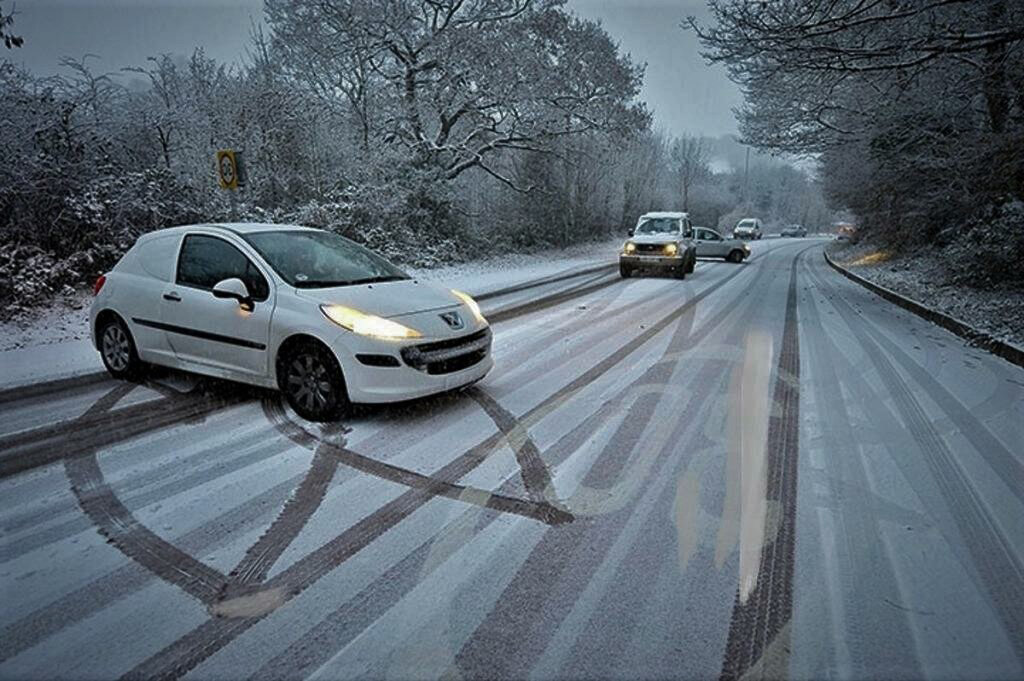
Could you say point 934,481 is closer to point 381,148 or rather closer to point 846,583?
point 846,583

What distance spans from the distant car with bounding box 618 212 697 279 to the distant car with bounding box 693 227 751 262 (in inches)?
312

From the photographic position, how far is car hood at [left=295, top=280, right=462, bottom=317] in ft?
15.2

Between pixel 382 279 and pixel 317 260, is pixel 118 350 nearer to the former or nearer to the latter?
pixel 317 260

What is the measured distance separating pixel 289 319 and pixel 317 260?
0.95m

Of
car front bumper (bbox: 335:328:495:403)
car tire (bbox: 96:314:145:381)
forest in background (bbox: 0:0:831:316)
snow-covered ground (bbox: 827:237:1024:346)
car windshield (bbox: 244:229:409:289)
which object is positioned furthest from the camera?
forest in background (bbox: 0:0:831:316)

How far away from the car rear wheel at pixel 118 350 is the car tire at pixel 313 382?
2.11m

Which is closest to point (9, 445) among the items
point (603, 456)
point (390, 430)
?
point (390, 430)

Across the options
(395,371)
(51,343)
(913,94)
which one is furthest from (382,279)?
(913,94)

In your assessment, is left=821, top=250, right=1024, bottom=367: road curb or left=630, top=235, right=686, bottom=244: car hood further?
left=630, top=235, right=686, bottom=244: car hood

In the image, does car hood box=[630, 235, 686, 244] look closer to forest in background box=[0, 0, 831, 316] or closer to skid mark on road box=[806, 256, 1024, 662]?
forest in background box=[0, 0, 831, 316]

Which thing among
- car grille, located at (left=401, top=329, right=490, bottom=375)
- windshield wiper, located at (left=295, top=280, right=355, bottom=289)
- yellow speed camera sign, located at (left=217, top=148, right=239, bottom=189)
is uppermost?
yellow speed camera sign, located at (left=217, top=148, right=239, bottom=189)

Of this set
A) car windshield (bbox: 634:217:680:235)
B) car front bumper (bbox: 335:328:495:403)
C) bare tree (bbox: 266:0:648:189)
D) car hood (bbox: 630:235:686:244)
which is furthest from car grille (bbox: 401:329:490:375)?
bare tree (bbox: 266:0:648:189)

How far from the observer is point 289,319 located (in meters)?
4.62

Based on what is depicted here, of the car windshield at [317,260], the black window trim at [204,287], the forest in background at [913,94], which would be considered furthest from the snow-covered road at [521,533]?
the forest in background at [913,94]
